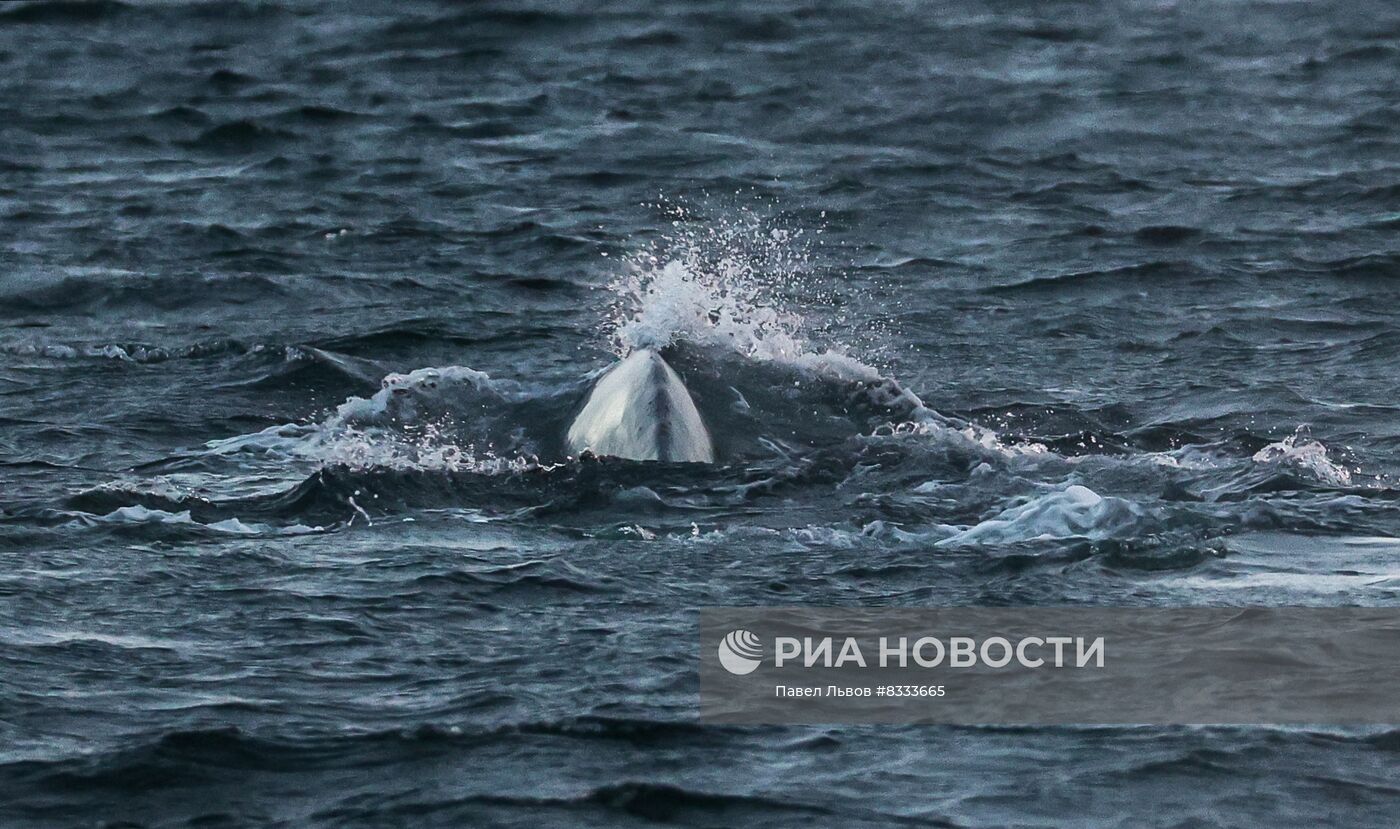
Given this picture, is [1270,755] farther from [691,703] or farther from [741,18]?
[741,18]

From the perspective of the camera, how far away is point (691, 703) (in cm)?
890

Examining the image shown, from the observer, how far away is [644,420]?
41.4ft

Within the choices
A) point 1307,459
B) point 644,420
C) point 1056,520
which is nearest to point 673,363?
point 644,420

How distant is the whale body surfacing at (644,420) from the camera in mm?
12555

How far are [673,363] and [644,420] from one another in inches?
84.3

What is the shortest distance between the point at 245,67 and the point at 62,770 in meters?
20.1

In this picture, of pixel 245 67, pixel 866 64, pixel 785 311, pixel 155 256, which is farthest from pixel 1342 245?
pixel 245 67

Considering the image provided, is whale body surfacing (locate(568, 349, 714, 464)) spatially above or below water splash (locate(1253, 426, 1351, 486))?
above

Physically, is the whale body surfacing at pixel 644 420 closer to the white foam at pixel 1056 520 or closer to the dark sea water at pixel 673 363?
the dark sea water at pixel 673 363

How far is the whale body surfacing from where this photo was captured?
494 inches

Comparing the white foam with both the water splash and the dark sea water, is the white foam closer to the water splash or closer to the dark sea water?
the dark sea water

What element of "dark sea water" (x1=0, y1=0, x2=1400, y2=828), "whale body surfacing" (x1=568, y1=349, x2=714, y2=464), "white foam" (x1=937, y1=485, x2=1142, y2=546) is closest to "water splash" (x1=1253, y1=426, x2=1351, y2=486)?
"dark sea water" (x1=0, y1=0, x2=1400, y2=828)

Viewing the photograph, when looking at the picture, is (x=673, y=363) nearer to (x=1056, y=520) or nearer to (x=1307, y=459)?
(x=1056, y=520)

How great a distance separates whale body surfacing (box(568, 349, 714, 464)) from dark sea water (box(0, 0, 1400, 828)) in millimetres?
293
